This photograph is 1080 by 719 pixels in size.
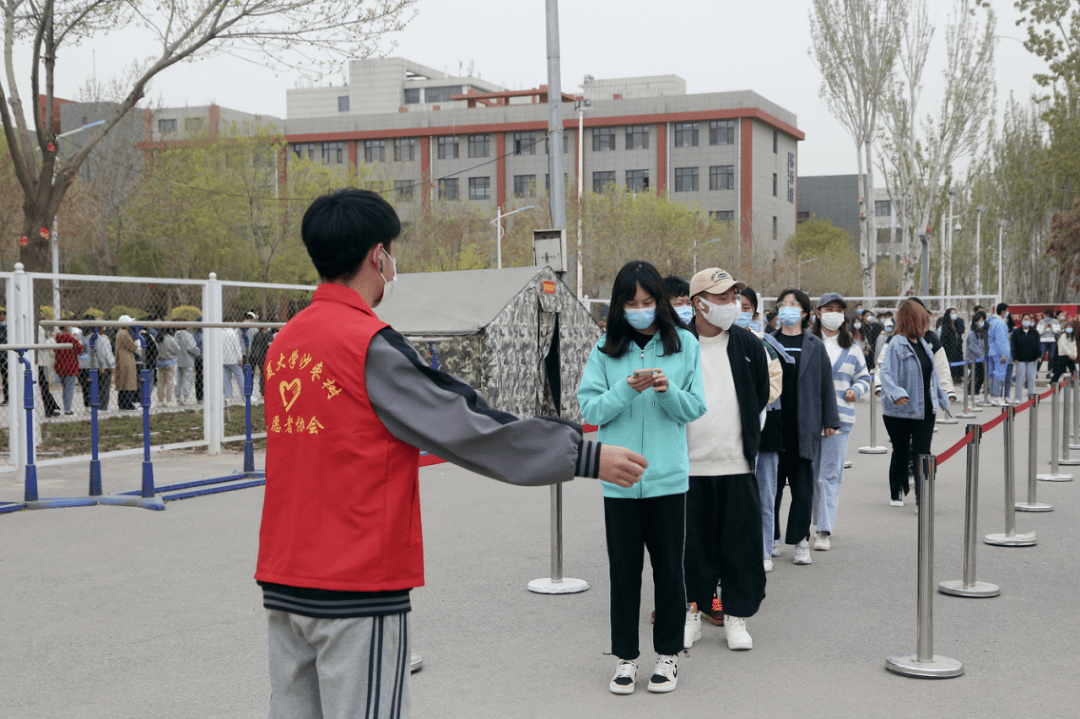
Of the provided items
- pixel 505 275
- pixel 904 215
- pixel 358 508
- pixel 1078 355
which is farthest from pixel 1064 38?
pixel 358 508

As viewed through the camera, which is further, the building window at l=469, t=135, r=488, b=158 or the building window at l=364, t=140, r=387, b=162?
the building window at l=364, t=140, r=387, b=162

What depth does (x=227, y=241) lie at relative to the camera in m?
48.6

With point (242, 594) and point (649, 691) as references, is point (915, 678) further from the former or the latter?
point (242, 594)

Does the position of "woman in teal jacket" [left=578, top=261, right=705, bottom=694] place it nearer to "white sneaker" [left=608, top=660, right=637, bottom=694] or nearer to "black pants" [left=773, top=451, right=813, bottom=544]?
"white sneaker" [left=608, top=660, right=637, bottom=694]

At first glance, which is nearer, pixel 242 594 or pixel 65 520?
pixel 242 594

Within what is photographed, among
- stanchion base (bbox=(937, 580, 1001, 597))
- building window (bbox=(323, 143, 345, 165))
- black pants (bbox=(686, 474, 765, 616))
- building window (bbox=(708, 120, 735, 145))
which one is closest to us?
black pants (bbox=(686, 474, 765, 616))

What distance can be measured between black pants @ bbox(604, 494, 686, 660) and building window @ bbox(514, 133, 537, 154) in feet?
248

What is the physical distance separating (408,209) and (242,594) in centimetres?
6000

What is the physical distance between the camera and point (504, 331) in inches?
576

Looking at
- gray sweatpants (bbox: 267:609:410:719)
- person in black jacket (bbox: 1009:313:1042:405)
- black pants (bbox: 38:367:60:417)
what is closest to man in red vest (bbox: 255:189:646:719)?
gray sweatpants (bbox: 267:609:410:719)

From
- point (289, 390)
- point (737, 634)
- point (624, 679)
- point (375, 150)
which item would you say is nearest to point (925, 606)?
point (737, 634)

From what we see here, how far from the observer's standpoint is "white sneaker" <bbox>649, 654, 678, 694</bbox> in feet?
15.3

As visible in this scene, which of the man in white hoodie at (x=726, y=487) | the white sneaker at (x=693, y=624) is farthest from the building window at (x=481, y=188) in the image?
the white sneaker at (x=693, y=624)

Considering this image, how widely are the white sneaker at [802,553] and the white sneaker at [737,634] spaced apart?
6.49 feet
